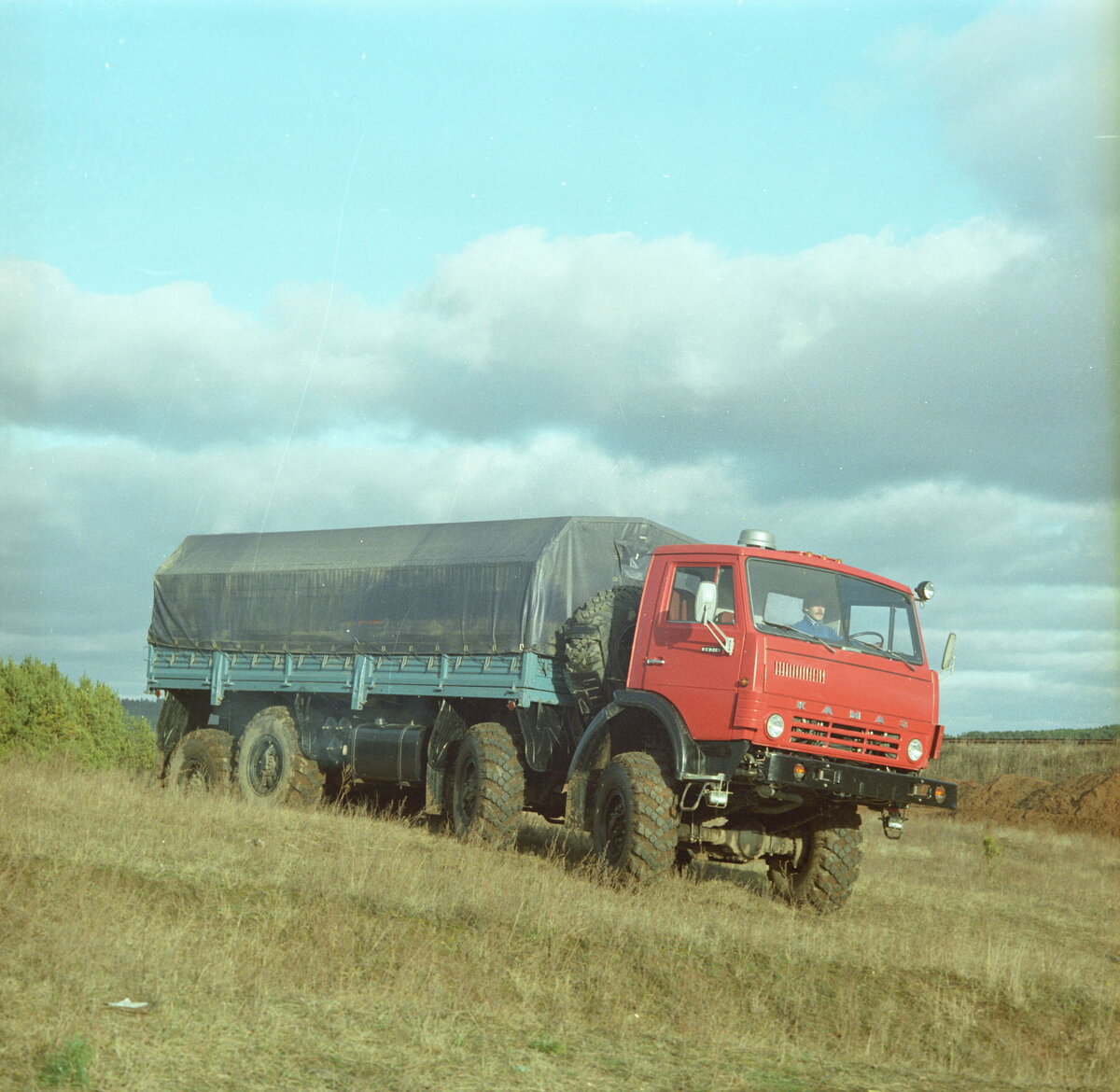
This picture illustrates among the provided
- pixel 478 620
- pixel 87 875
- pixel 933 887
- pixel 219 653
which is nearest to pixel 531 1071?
pixel 87 875

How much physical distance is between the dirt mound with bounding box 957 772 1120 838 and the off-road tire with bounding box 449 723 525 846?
23159 mm

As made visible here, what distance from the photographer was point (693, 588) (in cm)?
1341

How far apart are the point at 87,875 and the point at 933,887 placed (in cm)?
1063

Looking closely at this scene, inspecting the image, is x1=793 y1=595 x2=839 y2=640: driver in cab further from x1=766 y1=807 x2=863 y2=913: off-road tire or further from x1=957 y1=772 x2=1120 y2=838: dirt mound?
x1=957 y1=772 x2=1120 y2=838: dirt mound

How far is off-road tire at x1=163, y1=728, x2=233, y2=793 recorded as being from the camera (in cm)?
1936

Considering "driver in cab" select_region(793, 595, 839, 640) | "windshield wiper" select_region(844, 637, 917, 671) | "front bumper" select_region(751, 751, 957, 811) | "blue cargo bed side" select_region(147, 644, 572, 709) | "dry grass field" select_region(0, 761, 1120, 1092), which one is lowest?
"dry grass field" select_region(0, 761, 1120, 1092)

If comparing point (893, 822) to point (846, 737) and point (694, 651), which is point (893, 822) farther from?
point (694, 651)

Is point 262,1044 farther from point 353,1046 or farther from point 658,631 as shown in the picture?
point 658,631

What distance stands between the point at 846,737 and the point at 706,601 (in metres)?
1.92

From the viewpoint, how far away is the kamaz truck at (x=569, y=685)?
1249 cm

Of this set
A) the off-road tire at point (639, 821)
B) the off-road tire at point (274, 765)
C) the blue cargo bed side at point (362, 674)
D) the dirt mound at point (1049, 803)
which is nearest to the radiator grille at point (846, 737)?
the off-road tire at point (639, 821)

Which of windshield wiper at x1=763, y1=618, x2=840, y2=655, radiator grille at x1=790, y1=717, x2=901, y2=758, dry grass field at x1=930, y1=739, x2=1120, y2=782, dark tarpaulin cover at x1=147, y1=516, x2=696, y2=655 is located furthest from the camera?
dry grass field at x1=930, y1=739, x2=1120, y2=782

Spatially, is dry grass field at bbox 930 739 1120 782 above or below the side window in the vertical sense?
below

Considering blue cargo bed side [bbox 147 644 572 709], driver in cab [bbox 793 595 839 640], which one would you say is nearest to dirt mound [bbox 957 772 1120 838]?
blue cargo bed side [bbox 147 644 572 709]
